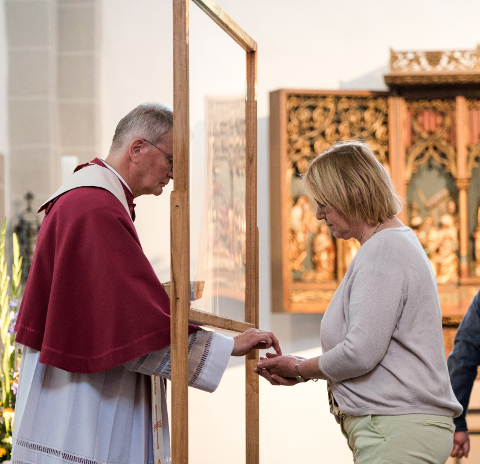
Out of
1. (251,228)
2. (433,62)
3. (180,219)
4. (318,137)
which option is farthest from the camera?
(318,137)

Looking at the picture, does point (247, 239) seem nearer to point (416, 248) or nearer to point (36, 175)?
point (416, 248)

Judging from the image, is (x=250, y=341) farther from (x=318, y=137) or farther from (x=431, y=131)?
(x=431, y=131)

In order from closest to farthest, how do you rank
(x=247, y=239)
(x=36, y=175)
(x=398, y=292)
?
(x=398, y=292) < (x=247, y=239) < (x=36, y=175)

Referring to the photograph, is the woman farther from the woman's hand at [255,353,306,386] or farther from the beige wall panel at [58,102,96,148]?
the beige wall panel at [58,102,96,148]

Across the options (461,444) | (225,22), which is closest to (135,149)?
(225,22)

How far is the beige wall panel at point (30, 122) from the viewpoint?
5996 mm

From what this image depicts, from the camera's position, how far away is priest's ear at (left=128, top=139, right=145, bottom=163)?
263 centimetres

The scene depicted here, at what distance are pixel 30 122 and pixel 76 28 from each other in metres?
0.94

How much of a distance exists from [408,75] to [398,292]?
141 inches

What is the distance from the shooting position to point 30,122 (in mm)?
6016

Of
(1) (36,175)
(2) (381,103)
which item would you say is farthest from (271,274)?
(1) (36,175)

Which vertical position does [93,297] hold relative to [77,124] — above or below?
below

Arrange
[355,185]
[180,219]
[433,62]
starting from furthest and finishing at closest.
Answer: [433,62], [355,185], [180,219]

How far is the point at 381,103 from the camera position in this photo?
18.3 ft
